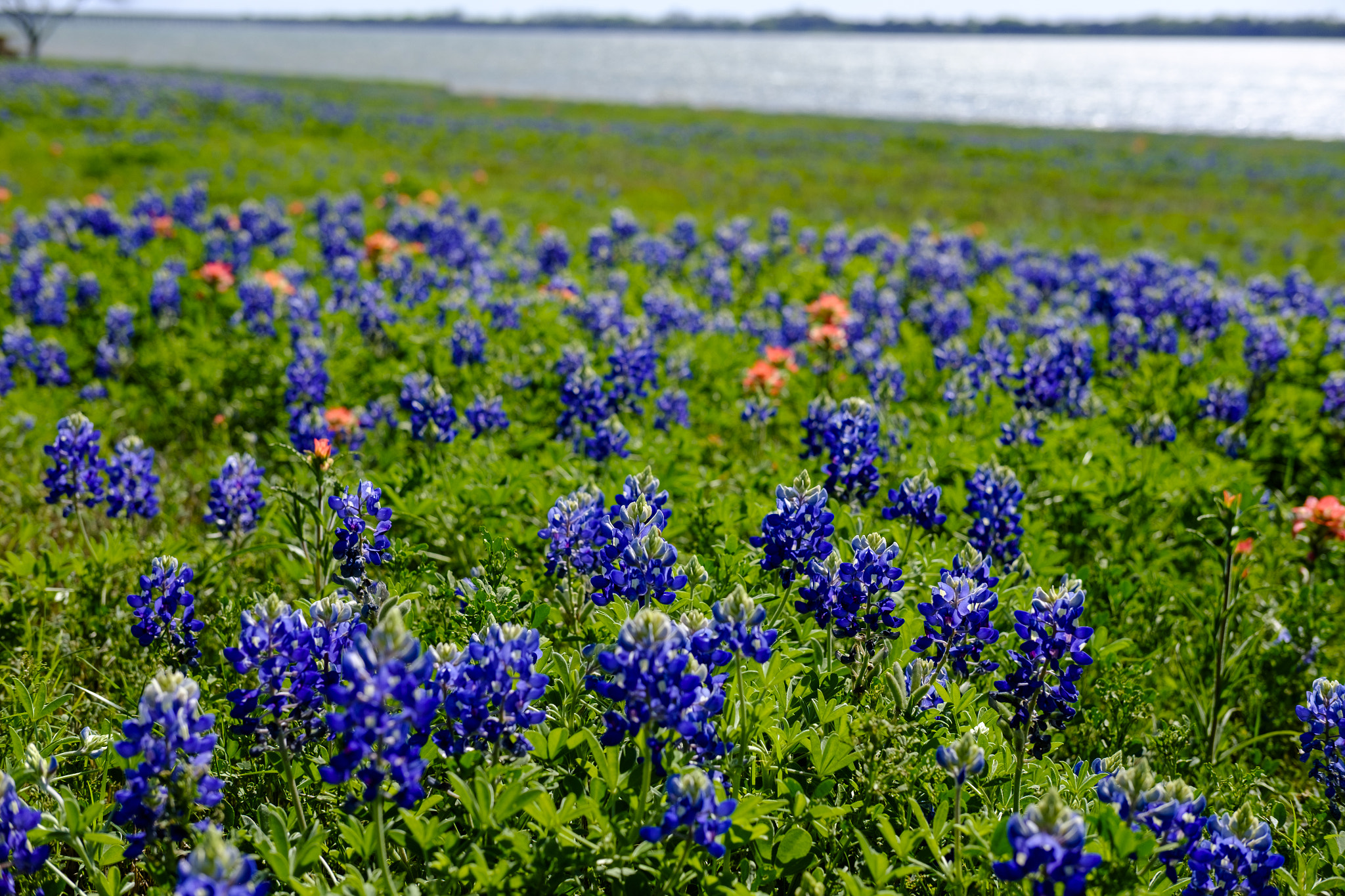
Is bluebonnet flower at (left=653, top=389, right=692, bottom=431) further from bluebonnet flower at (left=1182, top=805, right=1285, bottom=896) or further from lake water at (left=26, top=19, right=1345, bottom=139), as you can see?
lake water at (left=26, top=19, right=1345, bottom=139)

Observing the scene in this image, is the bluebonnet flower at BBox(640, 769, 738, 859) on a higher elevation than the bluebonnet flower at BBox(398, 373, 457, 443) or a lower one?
lower

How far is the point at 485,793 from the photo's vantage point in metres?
2.01

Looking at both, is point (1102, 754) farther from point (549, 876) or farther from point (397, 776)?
point (397, 776)

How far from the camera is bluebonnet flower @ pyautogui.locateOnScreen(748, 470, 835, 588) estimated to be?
2.71 m

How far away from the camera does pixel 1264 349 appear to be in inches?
224

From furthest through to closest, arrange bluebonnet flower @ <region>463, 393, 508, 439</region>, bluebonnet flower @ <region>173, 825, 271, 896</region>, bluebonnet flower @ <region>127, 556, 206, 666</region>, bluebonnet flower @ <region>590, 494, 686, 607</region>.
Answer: bluebonnet flower @ <region>463, 393, 508, 439</region> < bluebonnet flower @ <region>127, 556, 206, 666</region> < bluebonnet flower @ <region>590, 494, 686, 607</region> < bluebonnet flower @ <region>173, 825, 271, 896</region>

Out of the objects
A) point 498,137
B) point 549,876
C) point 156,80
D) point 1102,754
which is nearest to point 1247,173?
point 498,137

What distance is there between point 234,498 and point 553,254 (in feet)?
17.1

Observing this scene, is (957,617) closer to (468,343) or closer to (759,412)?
(759,412)

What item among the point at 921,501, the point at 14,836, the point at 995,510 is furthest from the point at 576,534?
the point at 995,510

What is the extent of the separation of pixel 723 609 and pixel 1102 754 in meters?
1.67

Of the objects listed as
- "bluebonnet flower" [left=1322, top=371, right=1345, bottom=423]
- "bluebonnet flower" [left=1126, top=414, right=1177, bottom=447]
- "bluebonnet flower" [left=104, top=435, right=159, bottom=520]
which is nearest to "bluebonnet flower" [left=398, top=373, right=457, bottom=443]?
"bluebonnet flower" [left=104, top=435, right=159, bottom=520]

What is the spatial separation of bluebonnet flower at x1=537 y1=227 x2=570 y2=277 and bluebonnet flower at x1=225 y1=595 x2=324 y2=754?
20.8ft

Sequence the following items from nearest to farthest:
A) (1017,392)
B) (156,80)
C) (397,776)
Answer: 1. (397,776)
2. (1017,392)
3. (156,80)
